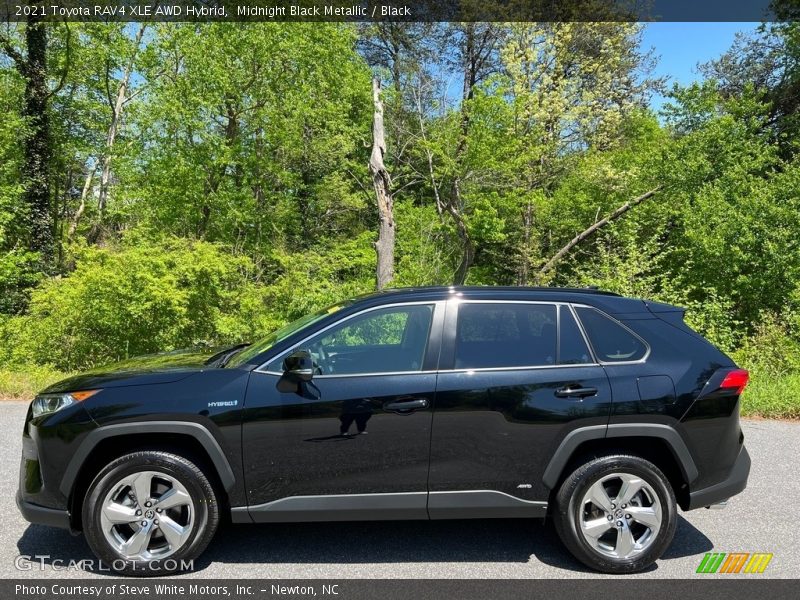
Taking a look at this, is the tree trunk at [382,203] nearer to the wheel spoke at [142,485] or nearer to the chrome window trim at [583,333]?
the chrome window trim at [583,333]

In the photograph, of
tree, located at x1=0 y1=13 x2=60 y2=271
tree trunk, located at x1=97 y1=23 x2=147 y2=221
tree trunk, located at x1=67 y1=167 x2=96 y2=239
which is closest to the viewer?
tree, located at x1=0 y1=13 x2=60 y2=271

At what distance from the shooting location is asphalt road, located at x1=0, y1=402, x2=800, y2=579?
3725 mm

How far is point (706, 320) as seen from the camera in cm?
1364

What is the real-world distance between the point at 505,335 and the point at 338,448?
1.27 m

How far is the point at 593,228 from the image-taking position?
2288 cm

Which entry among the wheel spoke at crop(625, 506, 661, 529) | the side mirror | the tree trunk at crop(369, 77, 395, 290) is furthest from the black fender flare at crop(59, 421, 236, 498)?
the tree trunk at crop(369, 77, 395, 290)

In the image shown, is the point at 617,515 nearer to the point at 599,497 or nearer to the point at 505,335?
the point at 599,497

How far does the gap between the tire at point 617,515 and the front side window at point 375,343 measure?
1260 mm

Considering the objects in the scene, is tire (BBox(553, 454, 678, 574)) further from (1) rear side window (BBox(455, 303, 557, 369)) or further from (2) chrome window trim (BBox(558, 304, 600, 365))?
(1) rear side window (BBox(455, 303, 557, 369))

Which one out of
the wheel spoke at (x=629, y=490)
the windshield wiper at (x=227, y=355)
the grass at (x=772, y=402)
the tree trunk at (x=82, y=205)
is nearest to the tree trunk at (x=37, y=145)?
the tree trunk at (x=82, y=205)

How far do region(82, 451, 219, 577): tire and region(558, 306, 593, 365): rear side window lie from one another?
2.34 metres

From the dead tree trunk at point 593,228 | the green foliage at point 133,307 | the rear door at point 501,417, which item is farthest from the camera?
the dead tree trunk at point 593,228

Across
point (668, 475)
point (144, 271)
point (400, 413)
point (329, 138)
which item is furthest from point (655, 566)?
point (329, 138)

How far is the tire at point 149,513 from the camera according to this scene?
142 inches
